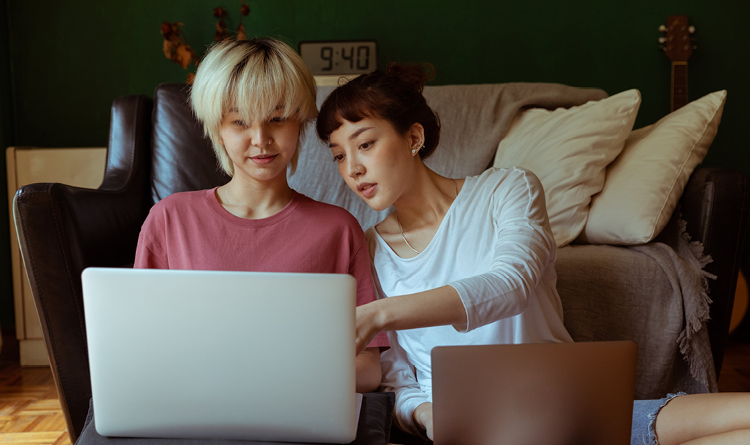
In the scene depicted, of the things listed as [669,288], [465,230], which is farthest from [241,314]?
[669,288]

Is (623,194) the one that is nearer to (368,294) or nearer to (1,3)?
(368,294)

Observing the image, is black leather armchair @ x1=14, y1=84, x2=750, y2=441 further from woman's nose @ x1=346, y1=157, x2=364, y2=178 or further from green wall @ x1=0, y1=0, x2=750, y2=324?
green wall @ x1=0, y1=0, x2=750, y2=324

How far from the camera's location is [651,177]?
142 cm

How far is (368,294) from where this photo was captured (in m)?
0.99

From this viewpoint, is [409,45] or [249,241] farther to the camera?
[409,45]

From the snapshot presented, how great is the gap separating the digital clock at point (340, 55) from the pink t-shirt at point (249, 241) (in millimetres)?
1602

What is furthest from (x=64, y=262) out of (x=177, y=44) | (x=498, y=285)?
(x=177, y=44)

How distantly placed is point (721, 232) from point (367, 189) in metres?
0.86

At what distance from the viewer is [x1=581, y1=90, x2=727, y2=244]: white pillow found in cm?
139

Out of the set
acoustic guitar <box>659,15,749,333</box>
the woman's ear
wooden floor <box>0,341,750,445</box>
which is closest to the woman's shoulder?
the woman's ear

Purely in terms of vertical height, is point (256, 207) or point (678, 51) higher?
point (678, 51)

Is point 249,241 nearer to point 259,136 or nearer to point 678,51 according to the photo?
point 259,136

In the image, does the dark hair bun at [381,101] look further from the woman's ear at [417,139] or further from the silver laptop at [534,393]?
the silver laptop at [534,393]

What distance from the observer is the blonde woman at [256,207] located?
0.97m
